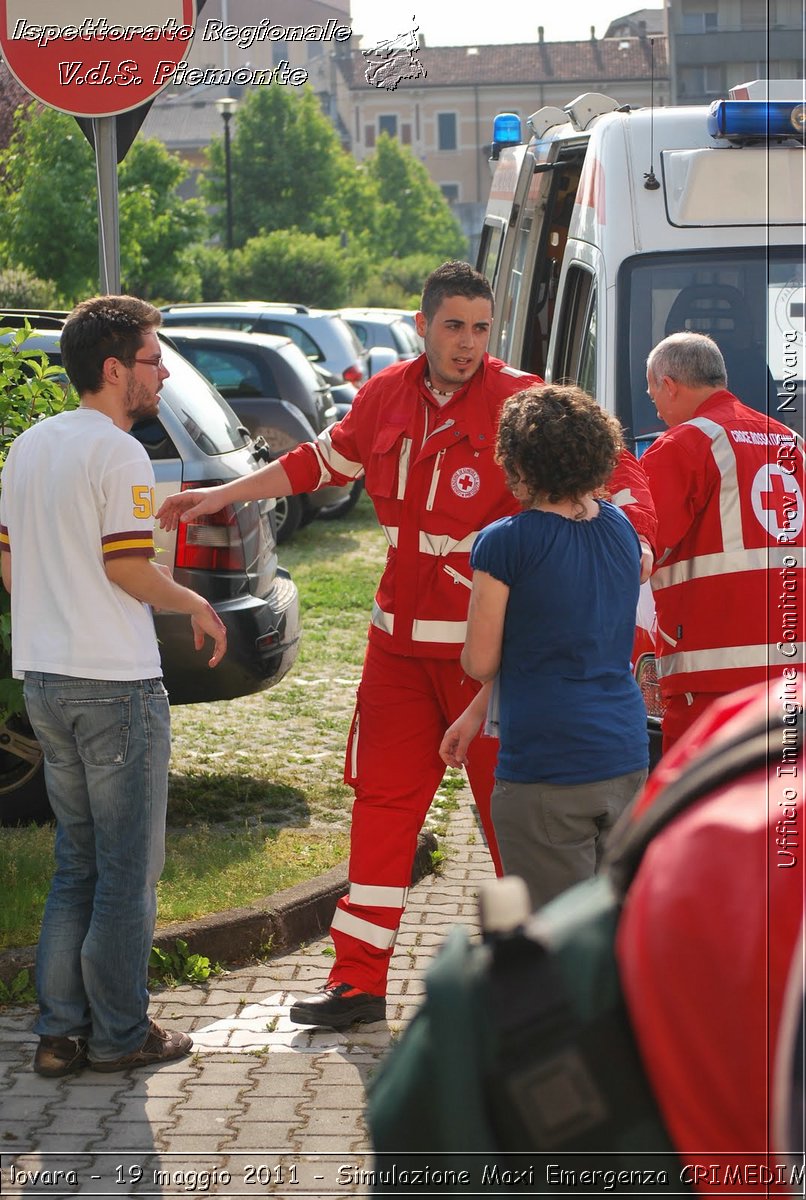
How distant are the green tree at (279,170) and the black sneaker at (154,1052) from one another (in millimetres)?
46637

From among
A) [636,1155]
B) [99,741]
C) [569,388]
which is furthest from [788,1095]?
[99,741]

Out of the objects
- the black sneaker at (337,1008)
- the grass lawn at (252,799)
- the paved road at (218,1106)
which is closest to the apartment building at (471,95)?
the grass lawn at (252,799)

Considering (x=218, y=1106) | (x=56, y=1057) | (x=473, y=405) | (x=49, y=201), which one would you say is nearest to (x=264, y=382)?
(x=49, y=201)

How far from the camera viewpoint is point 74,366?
4.11 m

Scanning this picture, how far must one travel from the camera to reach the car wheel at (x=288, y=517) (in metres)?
15.2

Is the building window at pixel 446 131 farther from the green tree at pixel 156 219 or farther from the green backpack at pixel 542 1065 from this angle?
the green backpack at pixel 542 1065

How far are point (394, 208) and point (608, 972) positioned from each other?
231ft

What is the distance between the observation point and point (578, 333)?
6.32 meters

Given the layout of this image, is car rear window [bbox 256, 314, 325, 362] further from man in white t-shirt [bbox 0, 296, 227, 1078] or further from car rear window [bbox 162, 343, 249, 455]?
man in white t-shirt [bbox 0, 296, 227, 1078]

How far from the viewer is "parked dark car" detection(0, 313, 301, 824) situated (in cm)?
623

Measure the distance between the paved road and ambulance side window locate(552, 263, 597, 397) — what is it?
7.79ft

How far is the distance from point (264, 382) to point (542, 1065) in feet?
45.5

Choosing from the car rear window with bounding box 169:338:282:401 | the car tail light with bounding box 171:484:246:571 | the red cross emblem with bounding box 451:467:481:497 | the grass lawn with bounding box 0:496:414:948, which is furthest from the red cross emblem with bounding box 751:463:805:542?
the car rear window with bounding box 169:338:282:401

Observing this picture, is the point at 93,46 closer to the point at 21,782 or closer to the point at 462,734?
the point at 462,734
